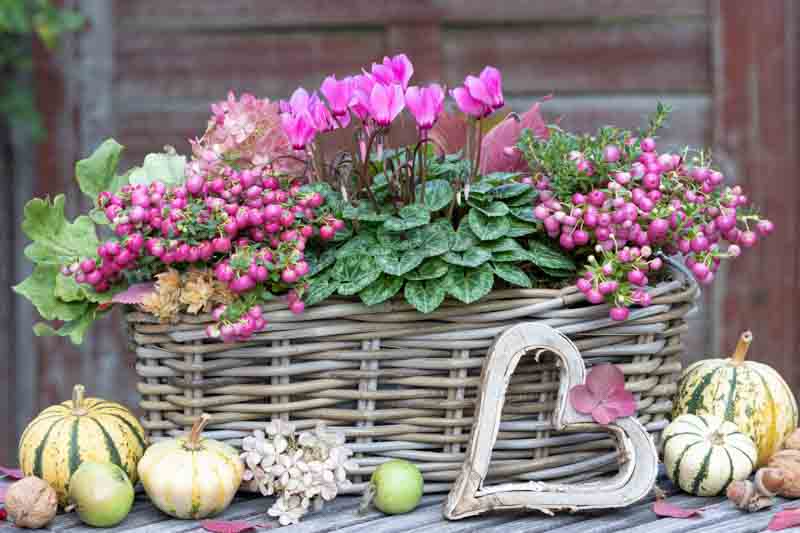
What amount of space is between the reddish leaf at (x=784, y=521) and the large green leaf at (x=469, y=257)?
0.47 metres

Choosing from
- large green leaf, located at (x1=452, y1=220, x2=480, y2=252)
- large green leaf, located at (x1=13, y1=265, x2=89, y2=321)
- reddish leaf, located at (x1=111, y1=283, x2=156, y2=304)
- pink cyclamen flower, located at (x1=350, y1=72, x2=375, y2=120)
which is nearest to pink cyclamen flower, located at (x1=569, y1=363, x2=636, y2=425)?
large green leaf, located at (x1=452, y1=220, x2=480, y2=252)

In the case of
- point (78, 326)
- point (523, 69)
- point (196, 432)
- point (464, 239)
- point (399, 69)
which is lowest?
point (196, 432)

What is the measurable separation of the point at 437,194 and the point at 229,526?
1.65 feet

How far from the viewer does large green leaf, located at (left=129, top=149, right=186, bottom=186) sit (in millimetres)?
1349

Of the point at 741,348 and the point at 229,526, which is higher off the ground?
the point at 741,348

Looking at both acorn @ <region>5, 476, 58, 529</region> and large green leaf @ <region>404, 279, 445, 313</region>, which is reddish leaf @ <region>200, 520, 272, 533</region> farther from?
large green leaf @ <region>404, 279, 445, 313</region>

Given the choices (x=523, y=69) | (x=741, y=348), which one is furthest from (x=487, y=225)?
(x=523, y=69)

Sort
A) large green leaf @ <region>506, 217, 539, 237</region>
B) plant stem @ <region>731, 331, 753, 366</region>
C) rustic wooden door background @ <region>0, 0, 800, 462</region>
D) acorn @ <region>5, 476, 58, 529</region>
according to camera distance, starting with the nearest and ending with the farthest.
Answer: acorn @ <region>5, 476, 58, 529</region>, large green leaf @ <region>506, 217, 539, 237</region>, plant stem @ <region>731, 331, 753, 366</region>, rustic wooden door background @ <region>0, 0, 800, 462</region>

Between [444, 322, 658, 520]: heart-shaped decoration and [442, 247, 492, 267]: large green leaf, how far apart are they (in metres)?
0.09

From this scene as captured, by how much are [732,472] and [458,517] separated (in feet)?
1.23

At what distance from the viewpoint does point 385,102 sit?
118 cm

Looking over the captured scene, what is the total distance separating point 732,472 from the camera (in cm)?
126

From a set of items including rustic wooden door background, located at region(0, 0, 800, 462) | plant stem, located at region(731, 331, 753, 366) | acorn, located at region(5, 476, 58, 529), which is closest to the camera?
acorn, located at region(5, 476, 58, 529)

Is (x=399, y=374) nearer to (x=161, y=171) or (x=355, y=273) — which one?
(x=355, y=273)
